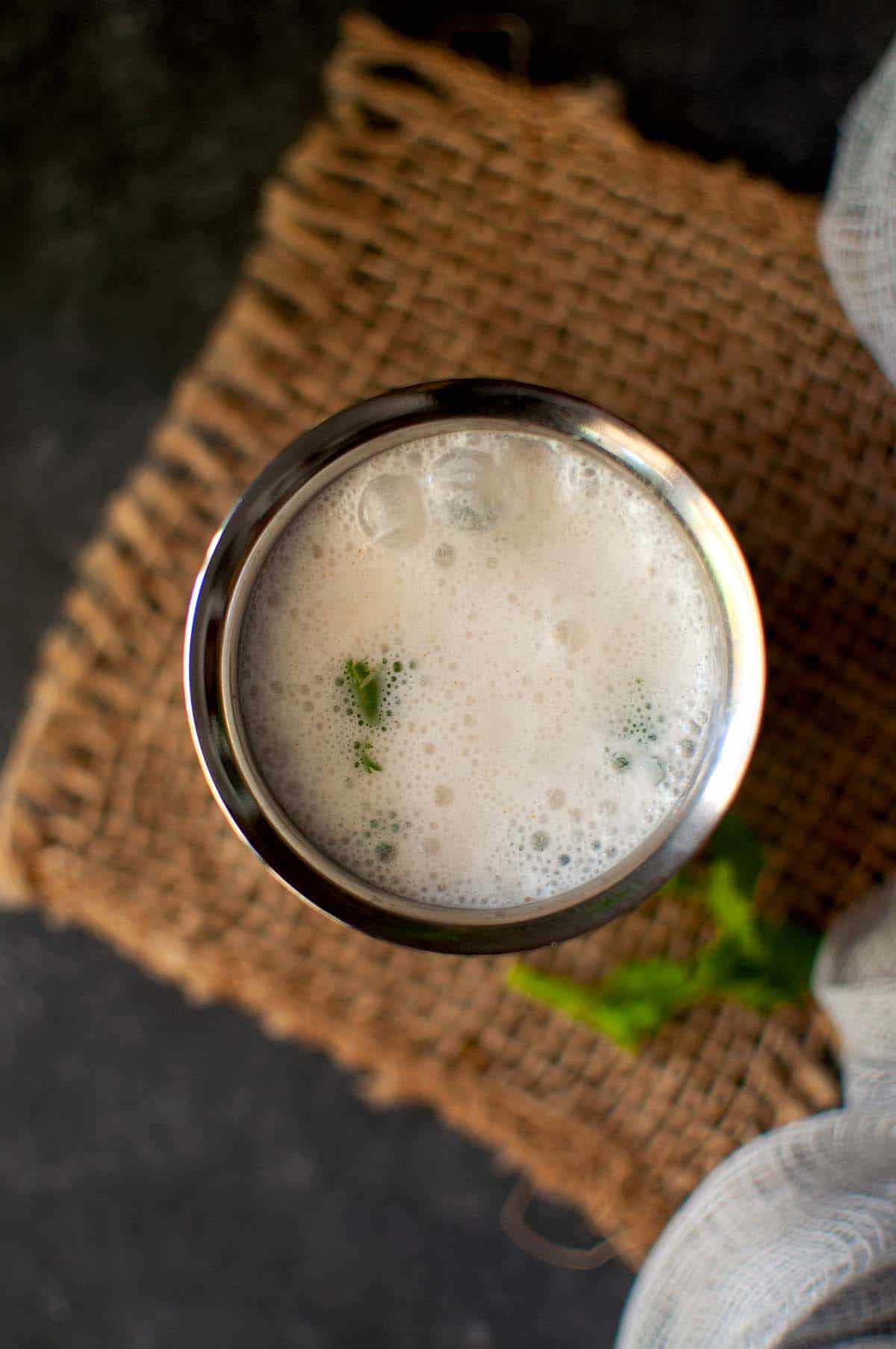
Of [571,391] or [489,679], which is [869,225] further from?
[489,679]

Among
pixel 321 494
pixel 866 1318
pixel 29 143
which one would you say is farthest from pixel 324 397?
pixel 866 1318

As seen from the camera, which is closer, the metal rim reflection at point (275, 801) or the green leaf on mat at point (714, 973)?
the metal rim reflection at point (275, 801)

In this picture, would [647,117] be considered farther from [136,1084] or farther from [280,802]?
[136,1084]

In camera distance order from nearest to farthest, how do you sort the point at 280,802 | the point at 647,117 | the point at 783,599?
the point at 280,802, the point at 783,599, the point at 647,117

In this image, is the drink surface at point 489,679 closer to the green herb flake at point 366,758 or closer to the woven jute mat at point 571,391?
the green herb flake at point 366,758

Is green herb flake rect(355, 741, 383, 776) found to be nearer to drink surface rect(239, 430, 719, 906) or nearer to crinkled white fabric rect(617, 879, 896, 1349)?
drink surface rect(239, 430, 719, 906)

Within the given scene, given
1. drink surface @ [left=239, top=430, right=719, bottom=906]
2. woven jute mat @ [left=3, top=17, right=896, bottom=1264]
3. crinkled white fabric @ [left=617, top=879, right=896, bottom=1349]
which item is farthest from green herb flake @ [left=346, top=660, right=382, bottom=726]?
crinkled white fabric @ [left=617, top=879, right=896, bottom=1349]

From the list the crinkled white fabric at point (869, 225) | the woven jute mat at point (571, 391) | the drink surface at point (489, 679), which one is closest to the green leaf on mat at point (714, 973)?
the woven jute mat at point (571, 391)
